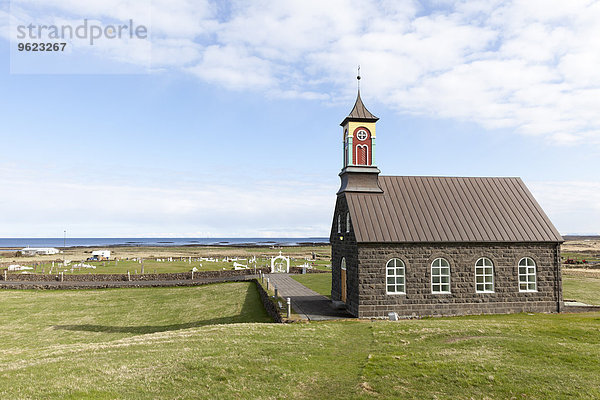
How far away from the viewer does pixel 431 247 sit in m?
25.8

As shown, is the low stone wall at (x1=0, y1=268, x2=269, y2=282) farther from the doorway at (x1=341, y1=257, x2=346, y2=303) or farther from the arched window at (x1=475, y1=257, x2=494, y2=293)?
Answer: the arched window at (x1=475, y1=257, x2=494, y2=293)

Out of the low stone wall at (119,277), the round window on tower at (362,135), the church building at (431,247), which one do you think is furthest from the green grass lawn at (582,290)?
the low stone wall at (119,277)

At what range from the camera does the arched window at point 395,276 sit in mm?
25172

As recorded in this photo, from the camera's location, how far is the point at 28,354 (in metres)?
18.9

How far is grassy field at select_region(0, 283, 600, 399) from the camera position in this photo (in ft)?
39.2

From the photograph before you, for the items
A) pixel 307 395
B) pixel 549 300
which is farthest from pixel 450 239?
pixel 307 395

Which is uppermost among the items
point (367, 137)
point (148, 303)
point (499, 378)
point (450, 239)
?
point (367, 137)

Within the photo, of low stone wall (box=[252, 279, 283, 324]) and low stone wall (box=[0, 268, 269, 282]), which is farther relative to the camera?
low stone wall (box=[0, 268, 269, 282])

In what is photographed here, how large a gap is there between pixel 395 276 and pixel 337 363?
36.7ft

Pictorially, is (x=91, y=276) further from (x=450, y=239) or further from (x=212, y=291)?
(x=450, y=239)

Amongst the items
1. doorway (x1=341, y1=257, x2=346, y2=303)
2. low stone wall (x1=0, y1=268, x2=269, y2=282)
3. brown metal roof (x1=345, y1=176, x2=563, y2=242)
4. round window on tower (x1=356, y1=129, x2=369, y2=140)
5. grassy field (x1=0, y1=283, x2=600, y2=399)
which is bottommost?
low stone wall (x1=0, y1=268, x2=269, y2=282)

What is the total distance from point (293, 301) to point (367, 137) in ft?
43.2

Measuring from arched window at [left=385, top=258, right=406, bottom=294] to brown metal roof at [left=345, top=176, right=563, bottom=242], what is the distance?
58.1 inches

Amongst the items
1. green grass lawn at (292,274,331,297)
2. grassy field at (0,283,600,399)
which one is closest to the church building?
grassy field at (0,283,600,399)
